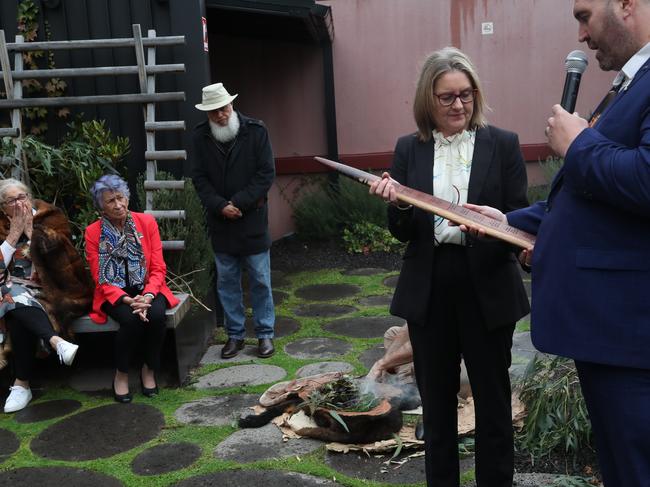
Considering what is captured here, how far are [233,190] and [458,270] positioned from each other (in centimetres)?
285

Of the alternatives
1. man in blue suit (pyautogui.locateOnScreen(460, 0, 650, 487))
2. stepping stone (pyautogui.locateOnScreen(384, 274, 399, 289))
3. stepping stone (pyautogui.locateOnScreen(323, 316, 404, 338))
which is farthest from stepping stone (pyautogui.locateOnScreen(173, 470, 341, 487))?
stepping stone (pyautogui.locateOnScreen(384, 274, 399, 289))

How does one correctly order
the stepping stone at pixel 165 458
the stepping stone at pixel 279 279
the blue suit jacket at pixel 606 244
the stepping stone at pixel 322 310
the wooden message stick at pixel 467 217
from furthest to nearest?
the stepping stone at pixel 279 279
the stepping stone at pixel 322 310
the stepping stone at pixel 165 458
the wooden message stick at pixel 467 217
the blue suit jacket at pixel 606 244

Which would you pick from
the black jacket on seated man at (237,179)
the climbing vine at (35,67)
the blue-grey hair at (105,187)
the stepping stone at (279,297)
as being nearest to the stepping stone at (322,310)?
the stepping stone at (279,297)

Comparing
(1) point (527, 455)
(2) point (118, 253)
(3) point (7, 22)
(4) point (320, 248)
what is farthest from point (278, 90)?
(1) point (527, 455)

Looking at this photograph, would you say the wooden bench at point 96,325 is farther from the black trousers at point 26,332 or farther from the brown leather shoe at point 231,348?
Result: the brown leather shoe at point 231,348

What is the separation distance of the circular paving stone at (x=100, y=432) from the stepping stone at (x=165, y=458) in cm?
17

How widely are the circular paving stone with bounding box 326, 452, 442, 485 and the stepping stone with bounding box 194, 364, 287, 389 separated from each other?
1.26 meters

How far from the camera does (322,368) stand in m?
4.81

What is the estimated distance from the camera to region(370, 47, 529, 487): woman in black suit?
2.61 meters

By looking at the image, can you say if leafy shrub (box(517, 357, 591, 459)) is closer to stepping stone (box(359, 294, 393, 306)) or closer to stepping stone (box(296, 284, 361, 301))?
stepping stone (box(359, 294, 393, 306))

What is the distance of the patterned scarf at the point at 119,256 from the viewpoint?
4.62m

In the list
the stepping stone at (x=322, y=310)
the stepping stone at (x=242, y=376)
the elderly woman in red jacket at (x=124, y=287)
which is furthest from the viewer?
the stepping stone at (x=322, y=310)

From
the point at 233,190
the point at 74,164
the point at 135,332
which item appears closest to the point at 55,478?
the point at 135,332

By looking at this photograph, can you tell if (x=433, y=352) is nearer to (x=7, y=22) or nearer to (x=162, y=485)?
(x=162, y=485)
